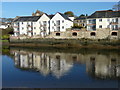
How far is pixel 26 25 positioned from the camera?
167ft

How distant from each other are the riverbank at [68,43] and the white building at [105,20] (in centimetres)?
550

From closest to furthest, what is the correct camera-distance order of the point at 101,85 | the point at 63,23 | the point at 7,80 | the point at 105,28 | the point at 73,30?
the point at 101,85 < the point at 7,80 < the point at 105,28 < the point at 73,30 < the point at 63,23

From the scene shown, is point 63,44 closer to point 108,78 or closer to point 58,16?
point 58,16

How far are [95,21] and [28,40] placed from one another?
17.1 meters

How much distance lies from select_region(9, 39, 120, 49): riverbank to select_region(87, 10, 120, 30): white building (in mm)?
5500

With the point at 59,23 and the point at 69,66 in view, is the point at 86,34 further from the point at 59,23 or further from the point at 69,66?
the point at 69,66

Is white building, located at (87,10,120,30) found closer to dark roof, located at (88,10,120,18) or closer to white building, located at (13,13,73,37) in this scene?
dark roof, located at (88,10,120,18)

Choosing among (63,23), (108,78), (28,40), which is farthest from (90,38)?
(108,78)

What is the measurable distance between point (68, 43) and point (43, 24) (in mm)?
12863

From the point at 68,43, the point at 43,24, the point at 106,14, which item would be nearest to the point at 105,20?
the point at 106,14

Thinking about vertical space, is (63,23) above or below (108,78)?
above

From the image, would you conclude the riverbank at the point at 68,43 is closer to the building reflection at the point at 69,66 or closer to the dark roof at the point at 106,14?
the dark roof at the point at 106,14

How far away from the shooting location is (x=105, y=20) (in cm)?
4141

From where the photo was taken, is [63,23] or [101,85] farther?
[63,23]
